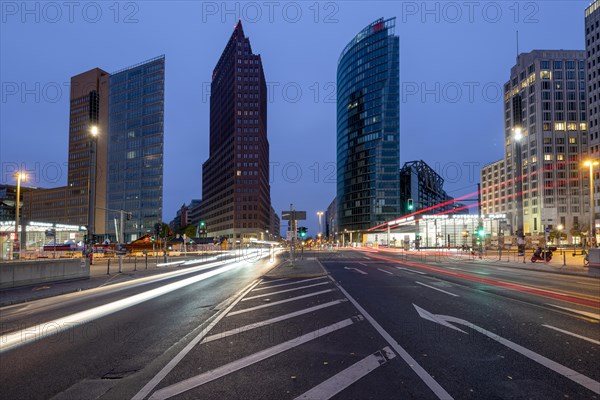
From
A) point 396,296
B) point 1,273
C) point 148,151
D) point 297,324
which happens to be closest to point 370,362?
point 297,324

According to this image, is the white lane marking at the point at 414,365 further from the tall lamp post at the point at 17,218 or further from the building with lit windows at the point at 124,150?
the building with lit windows at the point at 124,150

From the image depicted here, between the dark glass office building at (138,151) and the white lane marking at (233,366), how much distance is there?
126 m

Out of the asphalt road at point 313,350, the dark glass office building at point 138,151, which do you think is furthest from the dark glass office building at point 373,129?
the asphalt road at point 313,350

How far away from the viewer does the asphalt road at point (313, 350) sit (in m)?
5.24

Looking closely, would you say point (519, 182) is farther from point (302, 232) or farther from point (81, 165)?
point (81, 165)

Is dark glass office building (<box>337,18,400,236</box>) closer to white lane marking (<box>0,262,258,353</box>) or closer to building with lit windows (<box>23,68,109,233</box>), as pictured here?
building with lit windows (<box>23,68,109,233</box>)

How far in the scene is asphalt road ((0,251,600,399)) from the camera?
524 cm

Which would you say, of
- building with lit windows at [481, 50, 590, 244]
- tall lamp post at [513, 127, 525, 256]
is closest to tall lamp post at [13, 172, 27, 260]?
tall lamp post at [513, 127, 525, 256]

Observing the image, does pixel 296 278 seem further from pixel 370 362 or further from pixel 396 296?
pixel 370 362

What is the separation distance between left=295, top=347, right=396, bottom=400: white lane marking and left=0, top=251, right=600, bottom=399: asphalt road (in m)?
0.03

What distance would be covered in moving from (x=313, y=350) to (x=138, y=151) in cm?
13347

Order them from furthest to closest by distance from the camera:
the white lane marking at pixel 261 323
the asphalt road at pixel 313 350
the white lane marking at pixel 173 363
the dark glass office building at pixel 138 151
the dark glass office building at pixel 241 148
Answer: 1. the dark glass office building at pixel 241 148
2. the dark glass office building at pixel 138 151
3. the white lane marking at pixel 261 323
4. the asphalt road at pixel 313 350
5. the white lane marking at pixel 173 363

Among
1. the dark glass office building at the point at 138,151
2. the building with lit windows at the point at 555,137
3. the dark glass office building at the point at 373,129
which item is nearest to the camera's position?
the building with lit windows at the point at 555,137

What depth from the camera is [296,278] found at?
21047 millimetres
